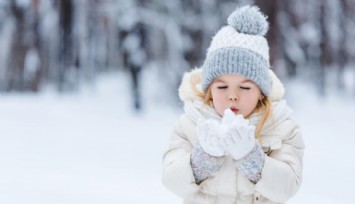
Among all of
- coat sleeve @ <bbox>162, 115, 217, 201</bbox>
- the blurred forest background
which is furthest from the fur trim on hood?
the blurred forest background

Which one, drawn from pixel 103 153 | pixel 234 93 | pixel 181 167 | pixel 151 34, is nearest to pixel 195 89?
pixel 234 93

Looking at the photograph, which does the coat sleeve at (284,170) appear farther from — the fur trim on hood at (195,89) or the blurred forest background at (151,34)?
the blurred forest background at (151,34)

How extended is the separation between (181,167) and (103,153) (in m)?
8.63

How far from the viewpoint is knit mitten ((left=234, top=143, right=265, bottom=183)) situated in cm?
236

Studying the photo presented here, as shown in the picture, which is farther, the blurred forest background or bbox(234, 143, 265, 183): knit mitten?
the blurred forest background

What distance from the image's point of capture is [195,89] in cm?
274

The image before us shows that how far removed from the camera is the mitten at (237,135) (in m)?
2.28

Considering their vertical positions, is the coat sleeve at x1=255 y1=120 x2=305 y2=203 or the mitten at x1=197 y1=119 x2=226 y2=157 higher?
the mitten at x1=197 y1=119 x2=226 y2=157

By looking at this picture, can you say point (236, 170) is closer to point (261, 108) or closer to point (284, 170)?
point (284, 170)

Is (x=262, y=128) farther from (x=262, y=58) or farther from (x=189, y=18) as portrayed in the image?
(x=189, y=18)

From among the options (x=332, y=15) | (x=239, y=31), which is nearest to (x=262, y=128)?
(x=239, y=31)

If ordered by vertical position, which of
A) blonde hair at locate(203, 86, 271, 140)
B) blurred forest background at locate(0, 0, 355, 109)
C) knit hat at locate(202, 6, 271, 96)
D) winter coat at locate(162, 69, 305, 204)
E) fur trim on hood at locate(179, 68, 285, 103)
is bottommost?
winter coat at locate(162, 69, 305, 204)

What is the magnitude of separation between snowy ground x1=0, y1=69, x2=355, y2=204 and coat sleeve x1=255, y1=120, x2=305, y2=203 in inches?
134

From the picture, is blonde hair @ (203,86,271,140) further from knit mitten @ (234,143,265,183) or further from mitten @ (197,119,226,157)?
mitten @ (197,119,226,157)
